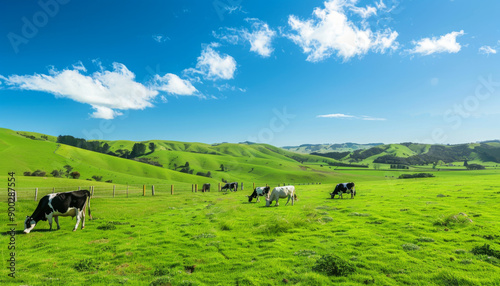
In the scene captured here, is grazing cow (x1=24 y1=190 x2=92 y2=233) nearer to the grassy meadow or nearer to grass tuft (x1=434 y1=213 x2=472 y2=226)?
the grassy meadow

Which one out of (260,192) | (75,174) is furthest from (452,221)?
(75,174)

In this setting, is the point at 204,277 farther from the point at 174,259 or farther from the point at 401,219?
the point at 401,219

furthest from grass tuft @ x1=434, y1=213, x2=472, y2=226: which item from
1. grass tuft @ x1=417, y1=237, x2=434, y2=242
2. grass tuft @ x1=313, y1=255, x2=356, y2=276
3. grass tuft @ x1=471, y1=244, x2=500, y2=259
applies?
grass tuft @ x1=313, y1=255, x2=356, y2=276

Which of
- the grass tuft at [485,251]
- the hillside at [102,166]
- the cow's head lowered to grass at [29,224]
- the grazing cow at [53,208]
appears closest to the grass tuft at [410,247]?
the grass tuft at [485,251]

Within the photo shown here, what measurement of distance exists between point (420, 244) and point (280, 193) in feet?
51.6

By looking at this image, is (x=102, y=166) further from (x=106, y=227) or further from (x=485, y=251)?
(x=485, y=251)

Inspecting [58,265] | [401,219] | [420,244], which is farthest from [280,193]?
[58,265]

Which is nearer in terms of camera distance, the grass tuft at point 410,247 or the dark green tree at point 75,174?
the grass tuft at point 410,247

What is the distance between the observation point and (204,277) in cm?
876

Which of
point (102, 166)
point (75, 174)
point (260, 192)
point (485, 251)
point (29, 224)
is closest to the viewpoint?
point (485, 251)

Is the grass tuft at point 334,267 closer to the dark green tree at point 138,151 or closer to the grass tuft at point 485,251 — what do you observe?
the grass tuft at point 485,251

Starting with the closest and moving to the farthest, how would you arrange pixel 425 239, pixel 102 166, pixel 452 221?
pixel 425 239, pixel 452 221, pixel 102 166

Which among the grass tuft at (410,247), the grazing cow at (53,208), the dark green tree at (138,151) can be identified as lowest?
the grass tuft at (410,247)

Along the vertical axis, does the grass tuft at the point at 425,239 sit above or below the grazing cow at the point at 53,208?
below
